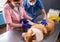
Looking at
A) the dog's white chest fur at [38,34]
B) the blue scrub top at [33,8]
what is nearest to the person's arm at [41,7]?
the blue scrub top at [33,8]

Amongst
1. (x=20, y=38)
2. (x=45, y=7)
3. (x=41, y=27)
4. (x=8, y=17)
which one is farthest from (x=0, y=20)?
(x=45, y=7)

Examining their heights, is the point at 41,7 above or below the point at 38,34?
above

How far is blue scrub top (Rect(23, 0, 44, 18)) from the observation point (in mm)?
1250

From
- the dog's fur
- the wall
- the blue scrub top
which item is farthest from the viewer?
the wall

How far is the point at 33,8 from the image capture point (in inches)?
50.6

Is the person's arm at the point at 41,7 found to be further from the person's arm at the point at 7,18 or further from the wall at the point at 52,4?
the person's arm at the point at 7,18

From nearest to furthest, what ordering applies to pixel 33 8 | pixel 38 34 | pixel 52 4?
pixel 38 34 < pixel 33 8 < pixel 52 4

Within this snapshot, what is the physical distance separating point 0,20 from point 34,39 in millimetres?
318

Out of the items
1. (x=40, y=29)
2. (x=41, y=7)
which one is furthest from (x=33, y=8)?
(x=40, y=29)

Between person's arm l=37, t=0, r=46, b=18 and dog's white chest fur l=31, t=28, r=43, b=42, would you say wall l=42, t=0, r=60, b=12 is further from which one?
dog's white chest fur l=31, t=28, r=43, b=42

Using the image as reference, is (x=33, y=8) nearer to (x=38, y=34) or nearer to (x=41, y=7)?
(x=41, y=7)

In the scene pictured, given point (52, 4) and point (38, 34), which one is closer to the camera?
point (38, 34)

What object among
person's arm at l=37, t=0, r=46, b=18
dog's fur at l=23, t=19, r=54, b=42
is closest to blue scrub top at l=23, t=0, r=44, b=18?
person's arm at l=37, t=0, r=46, b=18

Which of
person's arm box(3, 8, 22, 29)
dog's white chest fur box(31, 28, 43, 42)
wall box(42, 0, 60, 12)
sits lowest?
dog's white chest fur box(31, 28, 43, 42)
